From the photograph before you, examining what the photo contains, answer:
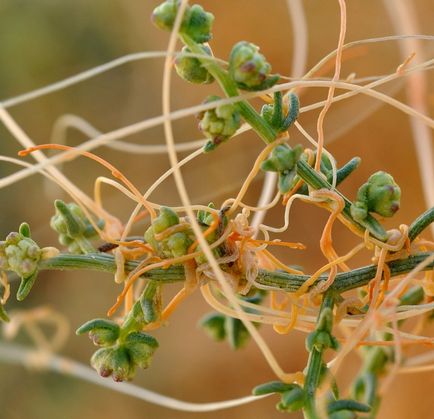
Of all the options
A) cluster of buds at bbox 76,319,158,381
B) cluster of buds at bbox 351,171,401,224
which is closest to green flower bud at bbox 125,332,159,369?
cluster of buds at bbox 76,319,158,381

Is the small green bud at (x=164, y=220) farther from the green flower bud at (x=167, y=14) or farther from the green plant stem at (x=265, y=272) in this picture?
the green flower bud at (x=167, y=14)

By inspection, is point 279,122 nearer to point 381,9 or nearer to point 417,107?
point 417,107

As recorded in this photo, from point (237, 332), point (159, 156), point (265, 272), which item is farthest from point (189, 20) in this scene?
point (159, 156)

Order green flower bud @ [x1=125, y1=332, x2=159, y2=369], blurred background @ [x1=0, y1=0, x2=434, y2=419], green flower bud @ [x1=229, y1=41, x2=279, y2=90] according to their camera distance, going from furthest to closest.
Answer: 1. blurred background @ [x1=0, y1=0, x2=434, y2=419]
2. green flower bud @ [x1=125, y1=332, x2=159, y2=369]
3. green flower bud @ [x1=229, y1=41, x2=279, y2=90]

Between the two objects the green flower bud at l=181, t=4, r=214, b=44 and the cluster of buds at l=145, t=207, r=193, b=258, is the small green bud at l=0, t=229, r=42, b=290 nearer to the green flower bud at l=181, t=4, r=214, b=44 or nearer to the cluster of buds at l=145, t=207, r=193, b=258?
the cluster of buds at l=145, t=207, r=193, b=258

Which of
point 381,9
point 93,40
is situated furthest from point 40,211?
point 381,9

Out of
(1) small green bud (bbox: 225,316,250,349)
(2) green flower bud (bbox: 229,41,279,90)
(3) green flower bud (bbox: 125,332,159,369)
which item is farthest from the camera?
(1) small green bud (bbox: 225,316,250,349)

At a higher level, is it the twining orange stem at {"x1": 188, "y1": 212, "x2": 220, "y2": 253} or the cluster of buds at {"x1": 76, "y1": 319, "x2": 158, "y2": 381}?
the twining orange stem at {"x1": 188, "y1": 212, "x2": 220, "y2": 253}

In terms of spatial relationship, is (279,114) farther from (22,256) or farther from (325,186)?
(22,256)

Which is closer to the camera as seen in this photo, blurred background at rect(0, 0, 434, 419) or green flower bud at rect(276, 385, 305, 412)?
green flower bud at rect(276, 385, 305, 412)
